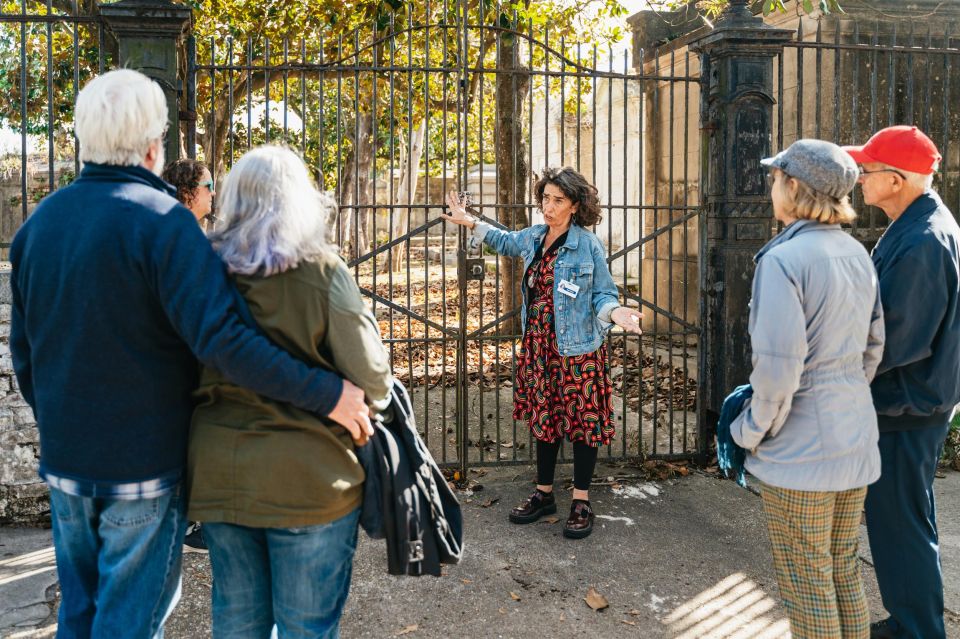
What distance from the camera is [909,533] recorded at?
3.13 meters

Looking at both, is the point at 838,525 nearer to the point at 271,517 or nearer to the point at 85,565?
the point at 271,517

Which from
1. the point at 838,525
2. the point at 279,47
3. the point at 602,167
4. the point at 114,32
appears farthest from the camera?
the point at 602,167

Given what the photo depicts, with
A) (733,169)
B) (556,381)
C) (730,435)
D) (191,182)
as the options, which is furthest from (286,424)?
(733,169)

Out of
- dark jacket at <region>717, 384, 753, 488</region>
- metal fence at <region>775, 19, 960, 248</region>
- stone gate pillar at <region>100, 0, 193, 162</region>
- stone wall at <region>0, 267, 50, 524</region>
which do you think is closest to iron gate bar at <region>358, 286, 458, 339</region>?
stone gate pillar at <region>100, 0, 193, 162</region>

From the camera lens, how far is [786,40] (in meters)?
5.65

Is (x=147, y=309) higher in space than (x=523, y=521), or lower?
higher

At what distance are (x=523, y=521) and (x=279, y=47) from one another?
26.9 feet

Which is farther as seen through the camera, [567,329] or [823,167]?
[567,329]

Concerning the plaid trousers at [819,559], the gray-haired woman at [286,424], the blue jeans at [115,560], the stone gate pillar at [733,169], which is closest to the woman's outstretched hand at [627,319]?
the plaid trousers at [819,559]

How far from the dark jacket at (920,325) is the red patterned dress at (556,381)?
179 cm

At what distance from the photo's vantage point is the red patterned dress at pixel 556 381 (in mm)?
4750

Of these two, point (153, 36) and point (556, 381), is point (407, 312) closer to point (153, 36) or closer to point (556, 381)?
point (556, 381)

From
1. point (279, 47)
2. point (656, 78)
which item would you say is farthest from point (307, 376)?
point (279, 47)

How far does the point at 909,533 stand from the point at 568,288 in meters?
2.07
